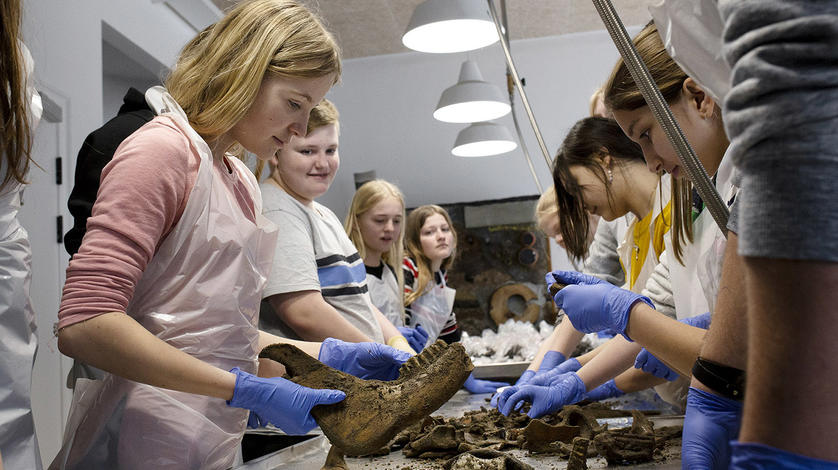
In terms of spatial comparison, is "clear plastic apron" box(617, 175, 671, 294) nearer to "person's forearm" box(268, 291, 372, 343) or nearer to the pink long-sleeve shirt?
→ "person's forearm" box(268, 291, 372, 343)

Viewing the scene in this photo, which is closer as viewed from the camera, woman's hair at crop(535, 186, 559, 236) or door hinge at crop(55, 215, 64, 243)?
door hinge at crop(55, 215, 64, 243)

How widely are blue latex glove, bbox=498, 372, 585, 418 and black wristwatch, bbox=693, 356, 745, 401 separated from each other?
824 mm

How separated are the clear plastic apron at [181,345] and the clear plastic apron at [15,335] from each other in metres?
0.08

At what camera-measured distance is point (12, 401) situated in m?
1.09

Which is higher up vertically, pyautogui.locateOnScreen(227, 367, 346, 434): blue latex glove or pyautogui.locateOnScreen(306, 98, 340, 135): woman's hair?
pyautogui.locateOnScreen(306, 98, 340, 135): woman's hair

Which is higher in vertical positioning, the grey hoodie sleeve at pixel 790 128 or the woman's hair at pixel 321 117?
the woman's hair at pixel 321 117

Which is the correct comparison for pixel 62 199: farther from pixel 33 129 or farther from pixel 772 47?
pixel 772 47

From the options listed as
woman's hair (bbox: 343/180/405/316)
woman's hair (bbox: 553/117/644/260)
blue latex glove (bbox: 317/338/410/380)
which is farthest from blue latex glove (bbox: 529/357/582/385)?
woman's hair (bbox: 343/180/405/316)

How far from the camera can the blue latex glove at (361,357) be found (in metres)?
1.51

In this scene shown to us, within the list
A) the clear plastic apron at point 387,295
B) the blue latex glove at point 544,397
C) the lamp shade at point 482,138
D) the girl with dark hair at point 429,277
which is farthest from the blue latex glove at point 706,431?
the lamp shade at point 482,138

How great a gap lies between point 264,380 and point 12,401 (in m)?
0.41

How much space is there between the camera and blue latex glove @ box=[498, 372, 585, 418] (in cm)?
175

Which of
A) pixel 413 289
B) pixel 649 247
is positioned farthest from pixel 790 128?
pixel 413 289

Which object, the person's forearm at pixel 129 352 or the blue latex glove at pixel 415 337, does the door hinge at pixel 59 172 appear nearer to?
the blue latex glove at pixel 415 337
